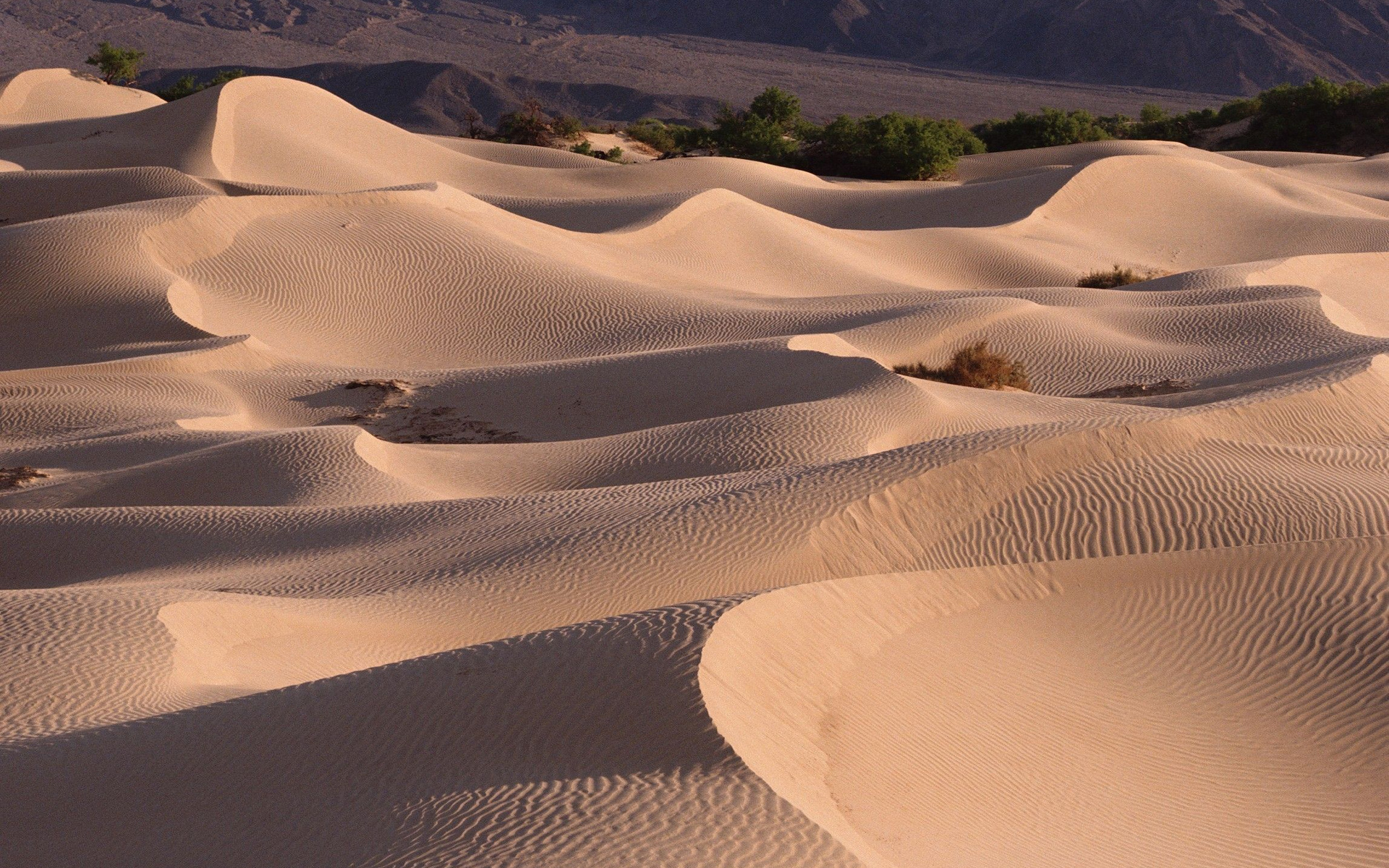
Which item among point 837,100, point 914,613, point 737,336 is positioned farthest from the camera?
point 837,100

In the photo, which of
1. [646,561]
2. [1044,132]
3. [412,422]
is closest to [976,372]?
[412,422]

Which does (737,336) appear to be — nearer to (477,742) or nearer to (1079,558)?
(1079,558)

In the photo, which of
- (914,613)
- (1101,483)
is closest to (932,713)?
(914,613)

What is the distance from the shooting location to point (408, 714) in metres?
4.76

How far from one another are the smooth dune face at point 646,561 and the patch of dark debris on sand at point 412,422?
8 cm

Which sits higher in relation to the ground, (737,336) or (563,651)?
(563,651)

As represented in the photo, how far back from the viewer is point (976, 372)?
1450 cm

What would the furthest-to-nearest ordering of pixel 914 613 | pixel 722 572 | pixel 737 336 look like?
pixel 737 336
pixel 722 572
pixel 914 613

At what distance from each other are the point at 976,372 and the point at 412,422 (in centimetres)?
596

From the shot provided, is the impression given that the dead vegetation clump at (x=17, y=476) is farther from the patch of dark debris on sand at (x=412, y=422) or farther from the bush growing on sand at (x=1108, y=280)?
the bush growing on sand at (x=1108, y=280)

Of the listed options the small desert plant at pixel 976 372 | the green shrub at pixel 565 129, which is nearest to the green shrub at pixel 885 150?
the green shrub at pixel 565 129

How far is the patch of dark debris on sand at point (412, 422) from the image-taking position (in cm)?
1252

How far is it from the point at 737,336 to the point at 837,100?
70.0m

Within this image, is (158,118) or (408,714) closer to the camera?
(408,714)
